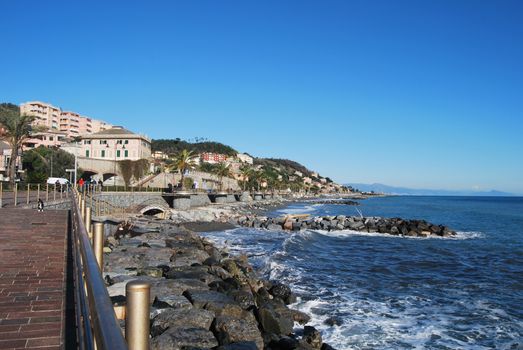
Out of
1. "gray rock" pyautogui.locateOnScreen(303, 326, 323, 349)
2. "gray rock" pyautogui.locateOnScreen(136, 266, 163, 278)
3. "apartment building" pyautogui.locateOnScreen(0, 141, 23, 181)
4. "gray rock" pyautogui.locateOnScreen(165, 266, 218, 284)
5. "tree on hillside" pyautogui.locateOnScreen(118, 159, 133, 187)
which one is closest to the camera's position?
"gray rock" pyautogui.locateOnScreen(303, 326, 323, 349)

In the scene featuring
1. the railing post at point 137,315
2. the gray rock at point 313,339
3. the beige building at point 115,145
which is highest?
the beige building at point 115,145

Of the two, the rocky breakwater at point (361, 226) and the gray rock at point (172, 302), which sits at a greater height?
the gray rock at point (172, 302)

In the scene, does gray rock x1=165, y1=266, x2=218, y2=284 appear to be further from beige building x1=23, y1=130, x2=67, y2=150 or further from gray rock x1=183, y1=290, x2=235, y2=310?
beige building x1=23, y1=130, x2=67, y2=150

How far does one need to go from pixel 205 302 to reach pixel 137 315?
9.51 meters

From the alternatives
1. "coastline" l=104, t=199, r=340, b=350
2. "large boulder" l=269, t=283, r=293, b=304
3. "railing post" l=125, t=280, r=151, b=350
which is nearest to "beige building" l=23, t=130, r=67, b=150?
"coastline" l=104, t=199, r=340, b=350

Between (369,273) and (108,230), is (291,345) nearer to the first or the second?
(369,273)

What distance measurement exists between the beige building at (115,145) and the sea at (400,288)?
42607mm

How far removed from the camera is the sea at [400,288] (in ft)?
37.9

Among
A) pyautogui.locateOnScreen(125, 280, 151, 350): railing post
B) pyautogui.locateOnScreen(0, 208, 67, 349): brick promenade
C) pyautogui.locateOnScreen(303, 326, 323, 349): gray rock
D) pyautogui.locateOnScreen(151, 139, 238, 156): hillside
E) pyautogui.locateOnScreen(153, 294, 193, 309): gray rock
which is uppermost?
pyautogui.locateOnScreen(151, 139, 238, 156): hillside

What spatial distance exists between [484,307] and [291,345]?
8.91 meters

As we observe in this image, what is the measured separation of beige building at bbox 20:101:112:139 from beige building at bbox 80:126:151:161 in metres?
45.9

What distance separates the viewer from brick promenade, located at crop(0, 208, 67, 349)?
441cm

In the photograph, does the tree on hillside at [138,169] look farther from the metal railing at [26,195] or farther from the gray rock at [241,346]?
the gray rock at [241,346]

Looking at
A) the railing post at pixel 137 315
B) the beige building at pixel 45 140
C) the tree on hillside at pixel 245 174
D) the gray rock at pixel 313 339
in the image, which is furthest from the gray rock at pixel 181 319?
the tree on hillside at pixel 245 174
